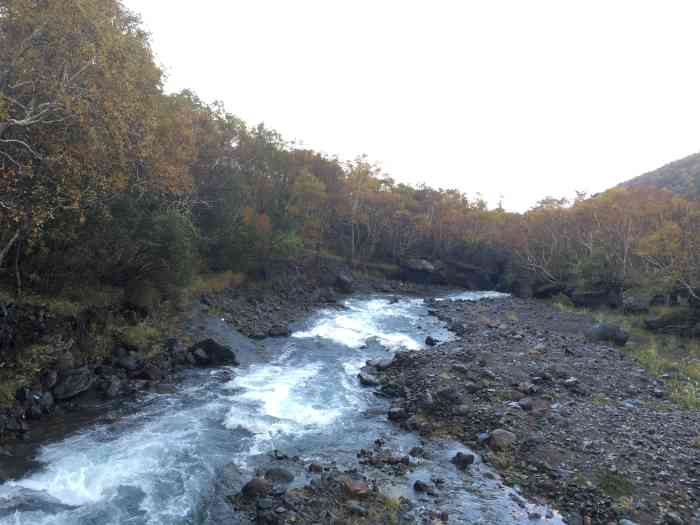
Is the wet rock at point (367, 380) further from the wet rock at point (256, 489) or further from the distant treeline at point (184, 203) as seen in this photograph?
the distant treeline at point (184, 203)

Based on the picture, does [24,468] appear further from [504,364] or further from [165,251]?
[504,364]

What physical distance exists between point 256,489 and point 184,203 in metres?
18.0

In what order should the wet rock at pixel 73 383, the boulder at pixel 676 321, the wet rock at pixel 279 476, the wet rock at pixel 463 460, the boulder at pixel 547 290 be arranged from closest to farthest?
the wet rock at pixel 279 476 → the wet rock at pixel 463 460 → the wet rock at pixel 73 383 → the boulder at pixel 676 321 → the boulder at pixel 547 290

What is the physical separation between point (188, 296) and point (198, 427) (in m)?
14.4

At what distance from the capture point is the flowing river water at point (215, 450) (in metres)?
10.2

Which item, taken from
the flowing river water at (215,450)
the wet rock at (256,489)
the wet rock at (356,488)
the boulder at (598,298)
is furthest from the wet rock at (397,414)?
the boulder at (598,298)

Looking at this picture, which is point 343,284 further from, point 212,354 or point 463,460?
point 463,460

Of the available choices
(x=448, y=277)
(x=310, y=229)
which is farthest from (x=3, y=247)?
(x=448, y=277)

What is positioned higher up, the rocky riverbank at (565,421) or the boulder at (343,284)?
the boulder at (343,284)

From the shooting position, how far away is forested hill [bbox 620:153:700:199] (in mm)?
92250

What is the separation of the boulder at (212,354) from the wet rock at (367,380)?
6.46m

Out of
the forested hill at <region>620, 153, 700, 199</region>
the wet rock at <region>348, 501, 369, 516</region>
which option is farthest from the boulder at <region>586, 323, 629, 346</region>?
the forested hill at <region>620, 153, 700, 199</region>

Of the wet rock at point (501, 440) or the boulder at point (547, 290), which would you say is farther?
the boulder at point (547, 290)

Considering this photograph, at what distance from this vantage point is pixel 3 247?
15648 mm
